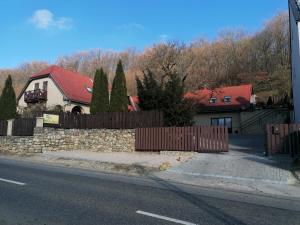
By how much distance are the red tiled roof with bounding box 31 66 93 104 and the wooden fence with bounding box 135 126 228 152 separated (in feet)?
56.5

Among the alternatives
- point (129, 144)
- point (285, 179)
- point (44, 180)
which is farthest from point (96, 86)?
point (285, 179)

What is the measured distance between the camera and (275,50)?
61.8m

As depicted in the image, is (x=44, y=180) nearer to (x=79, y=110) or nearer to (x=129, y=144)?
(x=129, y=144)

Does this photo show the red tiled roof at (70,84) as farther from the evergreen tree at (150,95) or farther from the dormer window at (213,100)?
the dormer window at (213,100)

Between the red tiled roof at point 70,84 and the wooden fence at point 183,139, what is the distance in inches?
678

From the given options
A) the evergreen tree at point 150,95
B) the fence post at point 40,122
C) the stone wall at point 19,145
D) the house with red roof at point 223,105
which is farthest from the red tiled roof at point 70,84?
the evergreen tree at point 150,95

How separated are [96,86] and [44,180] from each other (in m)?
17.3

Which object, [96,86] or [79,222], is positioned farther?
[96,86]

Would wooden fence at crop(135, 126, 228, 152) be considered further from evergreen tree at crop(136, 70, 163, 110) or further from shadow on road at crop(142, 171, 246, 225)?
shadow on road at crop(142, 171, 246, 225)

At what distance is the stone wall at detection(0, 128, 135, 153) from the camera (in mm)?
21141

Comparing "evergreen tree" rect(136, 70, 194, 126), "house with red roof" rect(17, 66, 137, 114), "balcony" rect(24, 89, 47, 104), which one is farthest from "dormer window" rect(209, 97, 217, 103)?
"balcony" rect(24, 89, 47, 104)

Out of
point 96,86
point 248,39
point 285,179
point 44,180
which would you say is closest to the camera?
point 44,180

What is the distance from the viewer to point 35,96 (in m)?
38.1

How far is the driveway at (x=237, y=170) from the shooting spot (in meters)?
11.4
